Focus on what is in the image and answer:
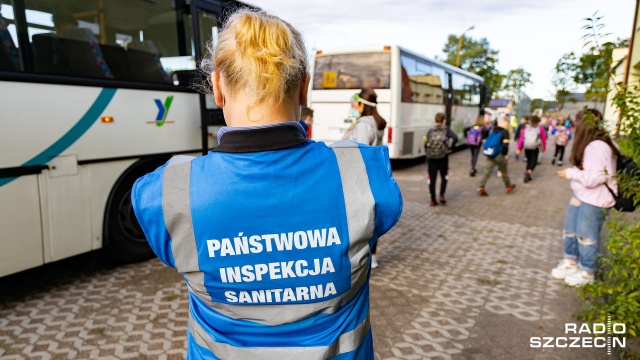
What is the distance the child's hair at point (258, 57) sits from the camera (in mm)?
1219

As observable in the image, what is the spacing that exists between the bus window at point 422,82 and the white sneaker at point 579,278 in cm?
943

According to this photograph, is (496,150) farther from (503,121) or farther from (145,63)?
(145,63)

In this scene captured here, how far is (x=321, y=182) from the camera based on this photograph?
1226 mm

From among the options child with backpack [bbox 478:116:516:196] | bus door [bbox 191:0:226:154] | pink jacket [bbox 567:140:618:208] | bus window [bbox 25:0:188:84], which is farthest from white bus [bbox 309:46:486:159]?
pink jacket [bbox 567:140:618:208]

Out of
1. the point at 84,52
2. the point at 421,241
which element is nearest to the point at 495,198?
the point at 421,241

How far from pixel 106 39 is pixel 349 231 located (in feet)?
15.1

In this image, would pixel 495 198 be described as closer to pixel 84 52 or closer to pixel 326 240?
pixel 84 52

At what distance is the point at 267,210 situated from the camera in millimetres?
1197

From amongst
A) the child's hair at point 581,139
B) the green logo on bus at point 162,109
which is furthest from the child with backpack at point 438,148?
the green logo on bus at point 162,109

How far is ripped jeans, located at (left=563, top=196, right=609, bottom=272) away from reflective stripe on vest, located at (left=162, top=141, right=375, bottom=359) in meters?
4.19

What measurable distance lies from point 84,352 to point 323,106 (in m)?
11.3

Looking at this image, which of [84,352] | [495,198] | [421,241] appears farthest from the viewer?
[495,198]

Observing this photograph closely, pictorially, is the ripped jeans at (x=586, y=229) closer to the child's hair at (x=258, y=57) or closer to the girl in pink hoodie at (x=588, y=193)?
the girl in pink hoodie at (x=588, y=193)

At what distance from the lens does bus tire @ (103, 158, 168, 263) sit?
4875 millimetres
